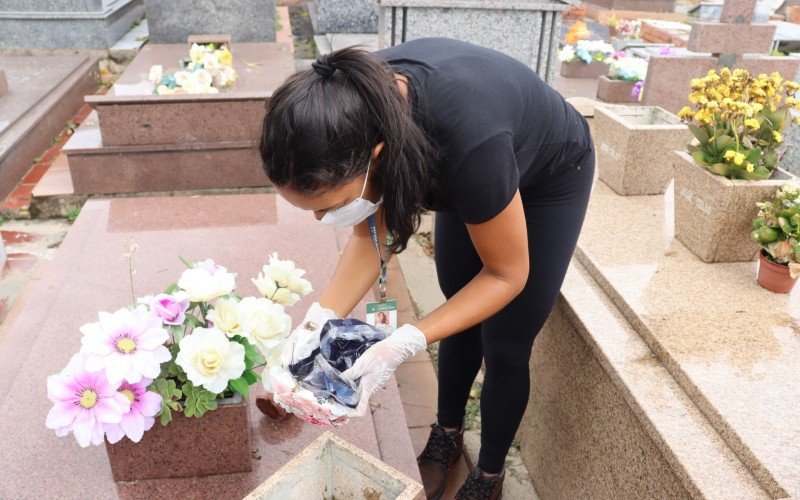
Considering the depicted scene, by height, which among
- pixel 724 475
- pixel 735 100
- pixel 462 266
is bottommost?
pixel 724 475

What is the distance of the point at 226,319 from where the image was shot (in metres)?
1.54

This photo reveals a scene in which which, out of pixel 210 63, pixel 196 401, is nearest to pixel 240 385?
pixel 196 401

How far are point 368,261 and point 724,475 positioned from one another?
1028 mm

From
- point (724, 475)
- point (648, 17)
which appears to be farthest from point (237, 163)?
point (648, 17)

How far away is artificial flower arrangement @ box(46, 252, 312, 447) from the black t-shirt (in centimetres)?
53

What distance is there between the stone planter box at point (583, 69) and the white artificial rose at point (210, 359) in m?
6.17

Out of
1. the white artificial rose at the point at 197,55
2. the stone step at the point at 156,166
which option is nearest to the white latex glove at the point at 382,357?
the stone step at the point at 156,166

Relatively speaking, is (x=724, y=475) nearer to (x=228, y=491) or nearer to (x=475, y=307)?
(x=475, y=307)

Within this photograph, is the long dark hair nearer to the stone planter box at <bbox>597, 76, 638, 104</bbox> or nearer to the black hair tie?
the black hair tie

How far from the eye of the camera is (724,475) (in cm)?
158

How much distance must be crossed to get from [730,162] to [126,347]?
1994 millimetres

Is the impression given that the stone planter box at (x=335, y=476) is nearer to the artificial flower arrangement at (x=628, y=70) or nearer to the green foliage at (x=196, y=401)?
the green foliage at (x=196, y=401)

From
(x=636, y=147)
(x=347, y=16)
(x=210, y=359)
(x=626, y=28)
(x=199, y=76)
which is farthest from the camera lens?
(x=626, y=28)

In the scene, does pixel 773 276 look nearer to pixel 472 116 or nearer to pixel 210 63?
pixel 472 116
